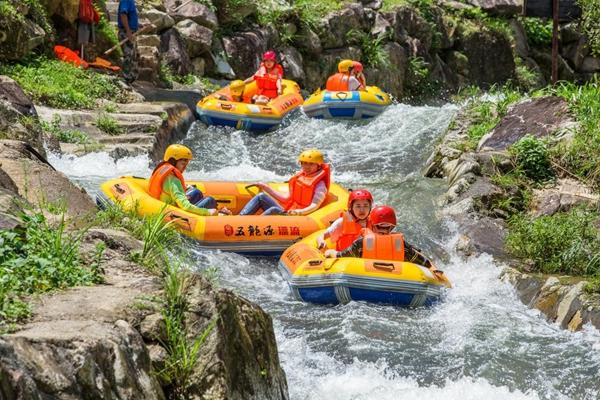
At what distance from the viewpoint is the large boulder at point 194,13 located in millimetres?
18281

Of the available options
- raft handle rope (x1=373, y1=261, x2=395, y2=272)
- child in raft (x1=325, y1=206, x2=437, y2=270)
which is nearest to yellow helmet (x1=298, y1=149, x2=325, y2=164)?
child in raft (x1=325, y1=206, x2=437, y2=270)

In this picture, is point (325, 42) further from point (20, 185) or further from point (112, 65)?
point (20, 185)

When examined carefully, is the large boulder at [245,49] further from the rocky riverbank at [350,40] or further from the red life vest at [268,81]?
the red life vest at [268,81]

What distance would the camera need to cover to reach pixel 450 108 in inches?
646

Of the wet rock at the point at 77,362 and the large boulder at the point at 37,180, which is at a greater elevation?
the large boulder at the point at 37,180

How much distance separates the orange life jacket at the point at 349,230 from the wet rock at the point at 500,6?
54.3 feet

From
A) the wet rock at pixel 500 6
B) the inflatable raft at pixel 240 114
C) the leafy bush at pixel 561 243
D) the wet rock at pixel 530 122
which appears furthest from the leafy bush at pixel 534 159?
the wet rock at pixel 500 6

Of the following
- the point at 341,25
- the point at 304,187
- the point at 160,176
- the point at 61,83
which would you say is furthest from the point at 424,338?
the point at 341,25

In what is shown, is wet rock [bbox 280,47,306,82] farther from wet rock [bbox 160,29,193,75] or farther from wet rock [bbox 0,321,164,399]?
wet rock [bbox 0,321,164,399]

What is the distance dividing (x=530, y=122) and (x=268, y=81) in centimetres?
572

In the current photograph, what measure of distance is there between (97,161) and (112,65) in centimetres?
476

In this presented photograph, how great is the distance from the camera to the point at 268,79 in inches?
639

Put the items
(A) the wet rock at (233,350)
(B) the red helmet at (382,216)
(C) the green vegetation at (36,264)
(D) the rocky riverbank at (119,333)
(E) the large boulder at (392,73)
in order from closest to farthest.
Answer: (D) the rocky riverbank at (119,333) < (C) the green vegetation at (36,264) < (A) the wet rock at (233,350) < (B) the red helmet at (382,216) < (E) the large boulder at (392,73)

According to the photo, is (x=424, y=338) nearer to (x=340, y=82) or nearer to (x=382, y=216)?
(x=382, y=216)
